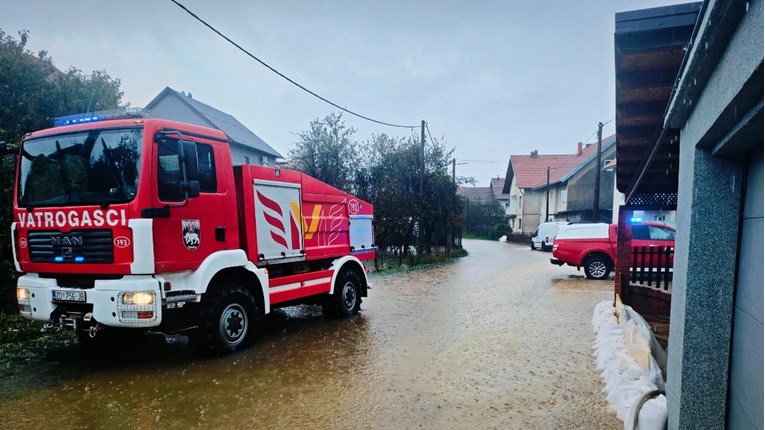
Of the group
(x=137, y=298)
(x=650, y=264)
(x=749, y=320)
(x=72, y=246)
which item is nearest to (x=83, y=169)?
(x=72, y=246)

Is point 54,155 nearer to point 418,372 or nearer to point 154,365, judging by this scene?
point 154,365

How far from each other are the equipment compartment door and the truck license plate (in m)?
2.02

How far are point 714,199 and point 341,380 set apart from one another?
3741 millimetres

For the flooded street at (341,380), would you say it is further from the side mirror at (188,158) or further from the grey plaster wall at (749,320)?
the side mirror at (188,158)

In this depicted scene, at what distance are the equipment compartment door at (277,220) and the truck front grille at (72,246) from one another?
5.85 ft

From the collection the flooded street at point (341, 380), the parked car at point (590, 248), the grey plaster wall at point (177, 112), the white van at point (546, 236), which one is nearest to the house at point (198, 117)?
the grey plaster wall at point (177, 112)

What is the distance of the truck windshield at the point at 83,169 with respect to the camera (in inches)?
180

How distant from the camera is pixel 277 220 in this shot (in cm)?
611

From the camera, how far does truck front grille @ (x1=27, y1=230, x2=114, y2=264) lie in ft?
14.8

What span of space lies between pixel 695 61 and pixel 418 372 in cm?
395

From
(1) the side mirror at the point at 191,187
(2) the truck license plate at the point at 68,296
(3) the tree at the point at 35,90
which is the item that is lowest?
(2) the truck license plate at the point at 68,296

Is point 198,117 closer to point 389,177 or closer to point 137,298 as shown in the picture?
point 389,177

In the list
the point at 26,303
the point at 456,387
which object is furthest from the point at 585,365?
the point at 26,303

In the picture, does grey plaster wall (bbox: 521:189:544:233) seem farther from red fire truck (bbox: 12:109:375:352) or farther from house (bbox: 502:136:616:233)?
red fire truck (bbox: 12:109:375:352)
